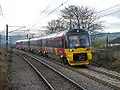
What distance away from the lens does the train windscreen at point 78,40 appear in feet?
79.2

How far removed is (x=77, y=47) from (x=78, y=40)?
2.07 feet

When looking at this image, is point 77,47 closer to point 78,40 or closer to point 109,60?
point 78,40

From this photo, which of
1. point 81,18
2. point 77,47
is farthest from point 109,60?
point 81,18

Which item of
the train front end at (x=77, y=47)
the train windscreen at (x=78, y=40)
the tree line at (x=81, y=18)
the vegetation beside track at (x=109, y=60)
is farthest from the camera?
the tree line at (x=81, y=18)

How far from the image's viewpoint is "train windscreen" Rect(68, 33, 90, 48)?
2415cm

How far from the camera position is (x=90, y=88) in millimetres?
13836

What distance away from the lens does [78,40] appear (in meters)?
24.4

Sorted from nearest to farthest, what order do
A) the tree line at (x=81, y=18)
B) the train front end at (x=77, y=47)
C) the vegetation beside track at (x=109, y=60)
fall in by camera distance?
the vegetation beside track at (x=109, y=60) < the train front end at (x=77, y=47) < the tree line at (x=81, y=18)

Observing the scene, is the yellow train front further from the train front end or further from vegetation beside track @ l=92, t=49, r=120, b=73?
vegetation beside track @ l=92, t=49, r=120, b=73

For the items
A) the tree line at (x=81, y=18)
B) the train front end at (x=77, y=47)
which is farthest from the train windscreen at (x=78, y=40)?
the tree line at (x=81, y=18)

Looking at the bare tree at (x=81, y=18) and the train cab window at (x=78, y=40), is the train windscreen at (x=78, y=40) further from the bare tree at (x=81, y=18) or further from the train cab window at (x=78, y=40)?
the bare tree at (x=81, y=18)

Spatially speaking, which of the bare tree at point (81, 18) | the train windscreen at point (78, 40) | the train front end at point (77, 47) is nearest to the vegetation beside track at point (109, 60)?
the train front end at point (77, 47)

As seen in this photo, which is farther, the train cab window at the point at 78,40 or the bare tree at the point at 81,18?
the bare tree at the point at 81,18

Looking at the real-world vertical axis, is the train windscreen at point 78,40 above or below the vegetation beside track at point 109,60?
above
